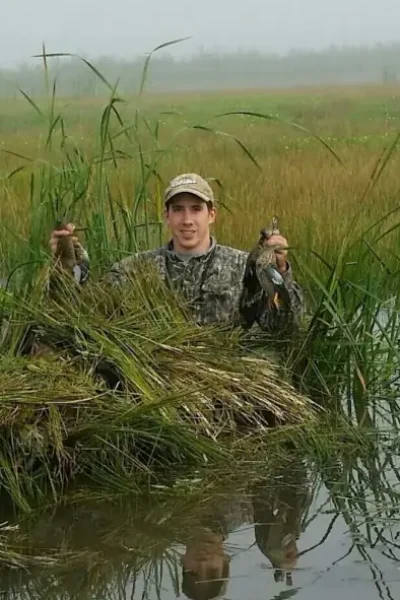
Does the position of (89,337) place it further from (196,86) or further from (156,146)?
(196,86)

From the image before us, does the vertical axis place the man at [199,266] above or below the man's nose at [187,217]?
below

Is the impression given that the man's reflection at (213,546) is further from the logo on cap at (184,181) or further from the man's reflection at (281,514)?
the logo on cap at (184,181)

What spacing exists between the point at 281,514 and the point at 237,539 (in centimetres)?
25

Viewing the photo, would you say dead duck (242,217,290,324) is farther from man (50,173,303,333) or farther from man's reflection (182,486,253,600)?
man's reflection (182,486,253,600)

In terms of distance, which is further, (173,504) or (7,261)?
(7,261)

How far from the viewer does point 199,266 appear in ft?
15.3

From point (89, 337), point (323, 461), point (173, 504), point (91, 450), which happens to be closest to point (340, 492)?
point (323, 461)

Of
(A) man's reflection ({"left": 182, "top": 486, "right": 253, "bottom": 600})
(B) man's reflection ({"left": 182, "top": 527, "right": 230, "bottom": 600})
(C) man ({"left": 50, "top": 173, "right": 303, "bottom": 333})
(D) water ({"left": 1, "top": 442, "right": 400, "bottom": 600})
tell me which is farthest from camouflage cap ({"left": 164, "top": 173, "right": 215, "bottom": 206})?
(B) man's reflection ({"left": 182, "top": 527, "right": 230, "bottom": 600})

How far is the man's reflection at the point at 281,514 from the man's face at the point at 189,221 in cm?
115

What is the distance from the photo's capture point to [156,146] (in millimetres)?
4992

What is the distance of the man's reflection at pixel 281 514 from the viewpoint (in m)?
3.21

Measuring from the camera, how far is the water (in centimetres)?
301

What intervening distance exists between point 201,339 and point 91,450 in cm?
81

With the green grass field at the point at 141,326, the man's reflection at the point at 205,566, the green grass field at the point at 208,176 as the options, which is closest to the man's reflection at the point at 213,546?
the man's reflection at the point at 205,566
